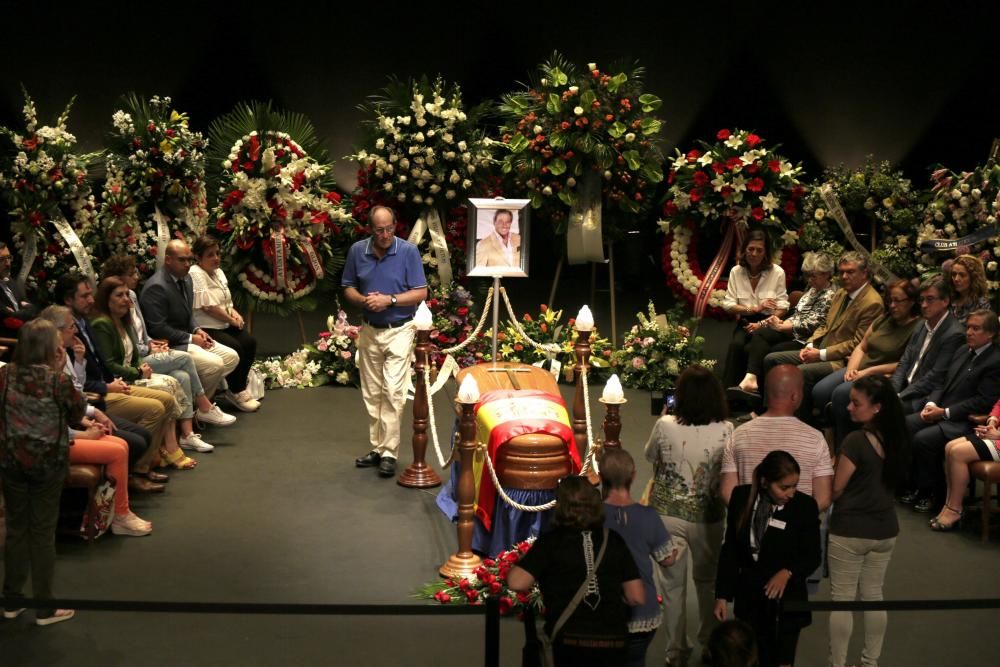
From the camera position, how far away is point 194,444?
26.4 feet

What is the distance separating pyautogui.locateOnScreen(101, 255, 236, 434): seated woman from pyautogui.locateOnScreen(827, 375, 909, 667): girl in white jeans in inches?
175

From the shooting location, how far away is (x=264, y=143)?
10.0 metres

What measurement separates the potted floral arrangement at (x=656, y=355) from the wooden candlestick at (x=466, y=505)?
4135 millimetres

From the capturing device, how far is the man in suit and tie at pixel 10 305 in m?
7.50

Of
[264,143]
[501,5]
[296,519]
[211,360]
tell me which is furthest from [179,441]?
[501,5]

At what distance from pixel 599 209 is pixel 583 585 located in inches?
269

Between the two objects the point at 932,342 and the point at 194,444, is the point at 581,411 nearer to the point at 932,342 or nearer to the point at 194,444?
the point at 932,342

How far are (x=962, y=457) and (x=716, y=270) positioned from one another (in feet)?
12.6

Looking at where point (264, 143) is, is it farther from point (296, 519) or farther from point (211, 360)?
point (296, 519)

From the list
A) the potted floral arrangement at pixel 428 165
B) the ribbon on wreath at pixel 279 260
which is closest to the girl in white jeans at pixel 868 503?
the potted floral arrangement at pixel 428 165

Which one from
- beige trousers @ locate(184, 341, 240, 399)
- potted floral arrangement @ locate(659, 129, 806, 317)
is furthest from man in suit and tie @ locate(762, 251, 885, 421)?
beige trousers @ locate(184, 341, 240, 399)

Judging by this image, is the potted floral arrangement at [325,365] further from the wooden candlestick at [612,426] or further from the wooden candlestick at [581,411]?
the wooden candlestick at [612,426]

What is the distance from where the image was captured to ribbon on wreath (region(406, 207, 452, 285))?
10492mm

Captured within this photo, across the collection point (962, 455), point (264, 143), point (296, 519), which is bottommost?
point (296, 519)
